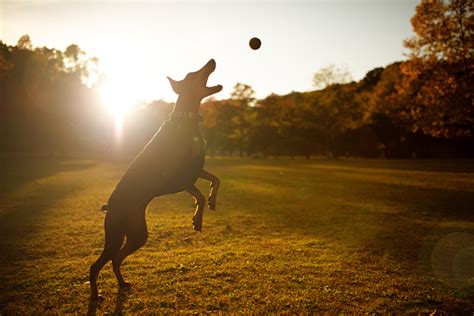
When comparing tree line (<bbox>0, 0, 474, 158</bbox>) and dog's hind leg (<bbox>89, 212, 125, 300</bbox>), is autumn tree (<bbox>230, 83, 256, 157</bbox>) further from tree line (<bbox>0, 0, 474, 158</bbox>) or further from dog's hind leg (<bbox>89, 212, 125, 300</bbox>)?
dog's hind leg (<bbox>89, 212, 125, 300</bbox>)

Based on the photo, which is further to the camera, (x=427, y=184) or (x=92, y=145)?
(x=92, y=145)

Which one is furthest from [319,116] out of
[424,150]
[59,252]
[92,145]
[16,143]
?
[59,252]

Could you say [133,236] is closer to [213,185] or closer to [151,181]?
[151,181]

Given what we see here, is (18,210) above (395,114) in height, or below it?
below

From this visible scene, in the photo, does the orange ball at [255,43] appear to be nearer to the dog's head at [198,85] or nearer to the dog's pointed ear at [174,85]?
the dog's head at [198,85]

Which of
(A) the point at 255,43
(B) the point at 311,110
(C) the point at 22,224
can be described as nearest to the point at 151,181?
(A) the point at 255,43

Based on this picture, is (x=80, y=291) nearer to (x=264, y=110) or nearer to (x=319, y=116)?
(x=319, y=116)

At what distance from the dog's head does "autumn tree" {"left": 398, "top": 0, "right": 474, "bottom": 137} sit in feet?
62.1

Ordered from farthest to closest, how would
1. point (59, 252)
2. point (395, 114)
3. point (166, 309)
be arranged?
point (395, 114) < point (59, 252) < point (166, 309)

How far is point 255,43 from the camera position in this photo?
5781mm

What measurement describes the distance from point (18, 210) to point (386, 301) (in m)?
11.5

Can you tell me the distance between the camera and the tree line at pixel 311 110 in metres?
19.5

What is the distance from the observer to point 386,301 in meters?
4.50

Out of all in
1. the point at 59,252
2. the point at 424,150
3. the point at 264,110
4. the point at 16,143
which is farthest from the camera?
the point at 264,110
